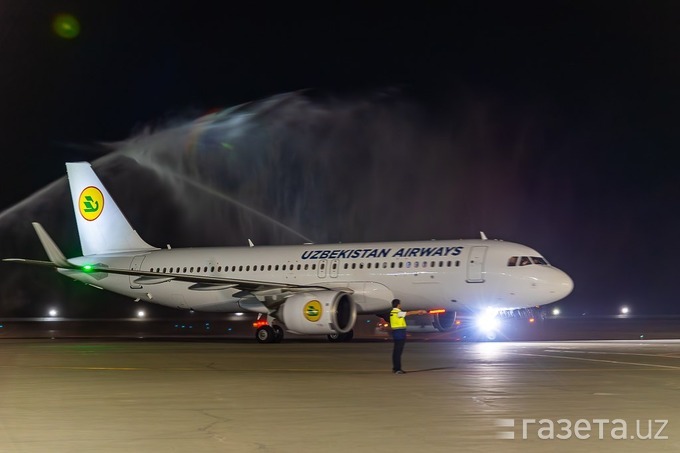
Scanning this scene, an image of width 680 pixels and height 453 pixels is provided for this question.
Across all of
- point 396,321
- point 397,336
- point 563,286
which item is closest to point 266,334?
point 563,286

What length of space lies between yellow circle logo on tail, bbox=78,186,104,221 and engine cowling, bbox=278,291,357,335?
658 inches

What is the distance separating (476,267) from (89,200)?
22.9 metres

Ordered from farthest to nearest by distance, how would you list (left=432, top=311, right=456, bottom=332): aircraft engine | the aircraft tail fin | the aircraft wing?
the aircraft tail fin < (left=432, top=311, right=456, bottom=332): aircraft engine < the aircraft wing

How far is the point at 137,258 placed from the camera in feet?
161

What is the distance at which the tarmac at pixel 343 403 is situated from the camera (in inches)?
481

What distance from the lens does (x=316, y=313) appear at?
38062 millimetres

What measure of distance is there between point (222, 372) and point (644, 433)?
13168 millimetres

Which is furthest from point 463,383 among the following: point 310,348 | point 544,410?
point 310,348

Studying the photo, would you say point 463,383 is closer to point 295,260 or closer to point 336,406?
point 336,406

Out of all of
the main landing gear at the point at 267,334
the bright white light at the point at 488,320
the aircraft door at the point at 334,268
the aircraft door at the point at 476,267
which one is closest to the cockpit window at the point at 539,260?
the aircraft door at the point at 476,267

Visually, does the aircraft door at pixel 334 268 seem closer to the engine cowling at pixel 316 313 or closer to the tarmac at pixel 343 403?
the engine cowling at pixel 316 313

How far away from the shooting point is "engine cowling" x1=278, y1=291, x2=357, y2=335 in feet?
125

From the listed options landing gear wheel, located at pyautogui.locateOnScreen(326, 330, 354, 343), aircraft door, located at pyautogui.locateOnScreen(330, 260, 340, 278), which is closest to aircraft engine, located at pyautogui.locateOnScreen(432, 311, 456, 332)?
landing gear wheel, located at pyautogui.locateOnScreen(326, 330, 354, 343)

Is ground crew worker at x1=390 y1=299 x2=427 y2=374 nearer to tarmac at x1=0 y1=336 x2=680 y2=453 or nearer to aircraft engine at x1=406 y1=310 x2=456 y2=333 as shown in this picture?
tarmac at x1=0 y1=336 x2=680 y2=453
